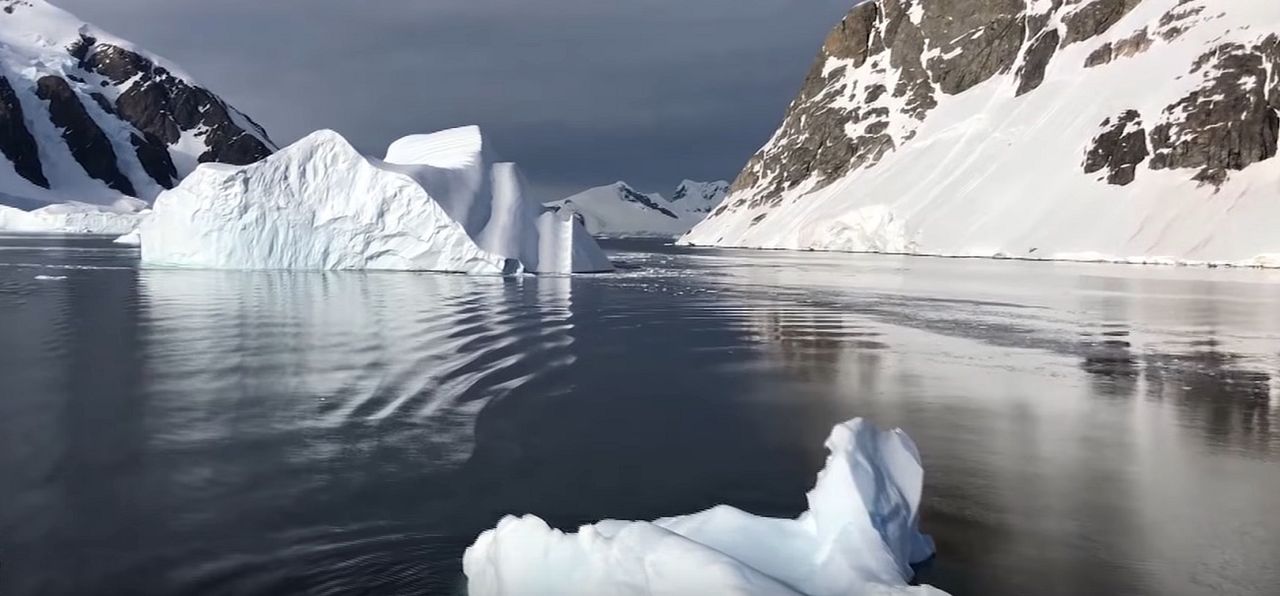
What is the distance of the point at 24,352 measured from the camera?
13.1 meters

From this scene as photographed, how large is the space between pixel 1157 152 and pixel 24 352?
64411 millimetres

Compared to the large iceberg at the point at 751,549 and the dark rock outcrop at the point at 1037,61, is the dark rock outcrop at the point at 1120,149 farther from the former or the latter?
the large iceberg at the point at 751,549

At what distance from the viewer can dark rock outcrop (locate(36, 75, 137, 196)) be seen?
170 m

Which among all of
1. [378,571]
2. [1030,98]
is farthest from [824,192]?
[378,571]

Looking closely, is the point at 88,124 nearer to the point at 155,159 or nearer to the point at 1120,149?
the point at 155,159

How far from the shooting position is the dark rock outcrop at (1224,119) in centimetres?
5638

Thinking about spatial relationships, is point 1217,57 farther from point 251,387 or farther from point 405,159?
point 251,387

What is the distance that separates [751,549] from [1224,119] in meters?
65.4

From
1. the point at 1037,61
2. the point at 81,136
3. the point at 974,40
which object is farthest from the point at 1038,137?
the point at 81,136

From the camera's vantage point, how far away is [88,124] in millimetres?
174625

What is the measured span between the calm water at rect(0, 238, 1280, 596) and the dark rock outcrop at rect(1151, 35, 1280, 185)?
45.4 metres

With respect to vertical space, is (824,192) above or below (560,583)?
above

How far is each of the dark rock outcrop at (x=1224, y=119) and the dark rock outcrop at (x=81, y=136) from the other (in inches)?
6656

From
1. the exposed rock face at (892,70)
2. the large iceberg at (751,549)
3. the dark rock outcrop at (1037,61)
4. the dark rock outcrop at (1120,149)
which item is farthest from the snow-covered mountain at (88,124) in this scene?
the large iceberg at (751,549)
